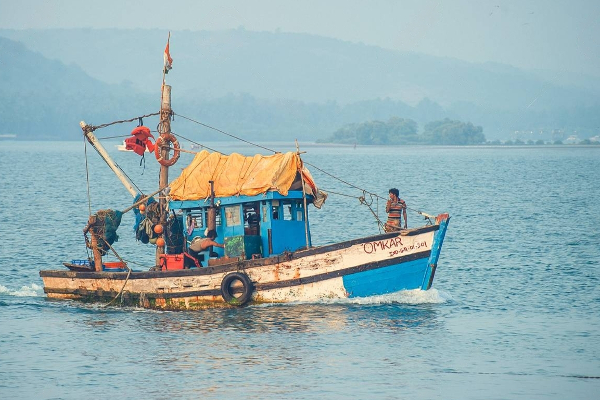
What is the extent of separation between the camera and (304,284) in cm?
2922

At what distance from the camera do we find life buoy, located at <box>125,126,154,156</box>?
32.4 m

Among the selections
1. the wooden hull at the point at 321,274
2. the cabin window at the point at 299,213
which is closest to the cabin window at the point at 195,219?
the wooden hull at the point at 321,274

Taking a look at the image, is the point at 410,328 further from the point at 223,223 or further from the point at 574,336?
the point at 223,223

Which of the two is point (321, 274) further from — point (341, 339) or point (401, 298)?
point (341, 339)

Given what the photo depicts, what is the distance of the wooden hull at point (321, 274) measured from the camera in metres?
28.8

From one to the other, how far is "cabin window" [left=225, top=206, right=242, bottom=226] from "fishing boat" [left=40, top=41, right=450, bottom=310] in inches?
1.2

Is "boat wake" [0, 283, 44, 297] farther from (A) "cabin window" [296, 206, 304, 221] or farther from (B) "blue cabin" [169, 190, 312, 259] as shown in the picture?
(A) "cabin window" [296, 206, 304, 221]

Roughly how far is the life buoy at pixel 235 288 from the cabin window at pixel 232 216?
76.0 inches

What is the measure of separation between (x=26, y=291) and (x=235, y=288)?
28.5 ft

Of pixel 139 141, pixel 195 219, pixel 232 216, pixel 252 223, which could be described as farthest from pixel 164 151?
pixel 252 223

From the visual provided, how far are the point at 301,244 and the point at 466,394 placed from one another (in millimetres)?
10429

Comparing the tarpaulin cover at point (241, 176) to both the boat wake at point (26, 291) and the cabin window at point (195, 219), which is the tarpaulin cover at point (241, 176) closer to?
the cabin window at point (195, 219)

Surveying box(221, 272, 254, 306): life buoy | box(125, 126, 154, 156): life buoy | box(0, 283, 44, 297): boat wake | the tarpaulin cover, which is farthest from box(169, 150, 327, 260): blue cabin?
box(0, 283, 44, 297): boat wake

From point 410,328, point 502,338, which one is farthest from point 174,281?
point 502,338
